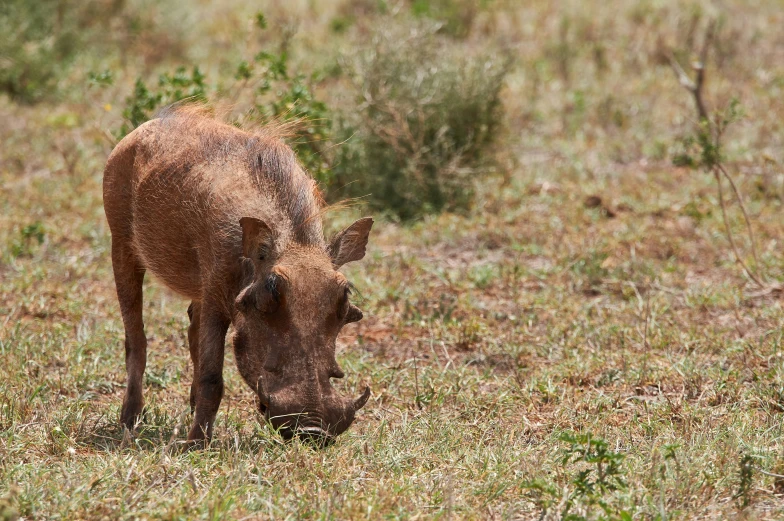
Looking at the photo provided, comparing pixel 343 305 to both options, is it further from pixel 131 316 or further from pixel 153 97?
pixel 153 97

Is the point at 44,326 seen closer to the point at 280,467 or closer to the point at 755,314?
the point at 280,467

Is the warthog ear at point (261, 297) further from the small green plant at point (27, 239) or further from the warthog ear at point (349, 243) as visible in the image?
the small green plant at point (27, 239)

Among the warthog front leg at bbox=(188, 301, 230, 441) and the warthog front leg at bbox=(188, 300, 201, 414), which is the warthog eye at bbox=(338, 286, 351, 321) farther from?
the warthog front leg at bbox=(188, 300, 201, 414)

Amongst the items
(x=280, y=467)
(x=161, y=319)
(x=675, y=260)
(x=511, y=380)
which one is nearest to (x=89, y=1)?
(x=161, y=319)

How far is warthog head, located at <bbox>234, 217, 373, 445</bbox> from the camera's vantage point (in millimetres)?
3588

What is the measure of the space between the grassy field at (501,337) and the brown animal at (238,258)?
21cm

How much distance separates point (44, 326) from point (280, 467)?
2.46 meters

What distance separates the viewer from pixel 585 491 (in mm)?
3348

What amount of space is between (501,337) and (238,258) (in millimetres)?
2056

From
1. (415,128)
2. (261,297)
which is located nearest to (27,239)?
(415,128)

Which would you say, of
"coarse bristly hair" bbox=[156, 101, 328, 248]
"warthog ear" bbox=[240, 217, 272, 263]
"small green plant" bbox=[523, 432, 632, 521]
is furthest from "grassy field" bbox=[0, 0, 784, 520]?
"coarse bristly hair" bbox=[156, 101, 328, 248]

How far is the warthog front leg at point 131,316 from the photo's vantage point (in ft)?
15.3

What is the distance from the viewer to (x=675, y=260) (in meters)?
6.88

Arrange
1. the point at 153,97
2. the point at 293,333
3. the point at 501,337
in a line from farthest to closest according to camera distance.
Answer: the point at 153,97 → the point at 501,337 → the point at 293,333
